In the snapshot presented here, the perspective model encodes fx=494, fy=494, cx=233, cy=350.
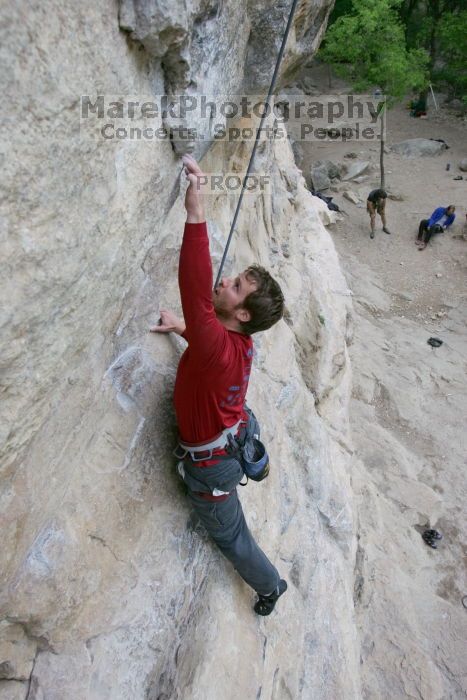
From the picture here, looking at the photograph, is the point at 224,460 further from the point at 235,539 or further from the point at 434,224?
the point at 434,224

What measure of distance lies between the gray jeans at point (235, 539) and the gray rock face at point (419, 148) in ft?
54.1

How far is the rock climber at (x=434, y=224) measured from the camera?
12.3m

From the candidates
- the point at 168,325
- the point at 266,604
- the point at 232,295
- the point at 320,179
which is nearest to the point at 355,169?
the point at 320,179

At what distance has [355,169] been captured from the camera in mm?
15234

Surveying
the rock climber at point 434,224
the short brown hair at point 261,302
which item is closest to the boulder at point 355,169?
the rock climber at point 434,224

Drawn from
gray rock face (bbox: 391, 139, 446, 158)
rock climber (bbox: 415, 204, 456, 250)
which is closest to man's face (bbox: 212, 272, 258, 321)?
rock climber (bbox: 415, 204, 456, 250)

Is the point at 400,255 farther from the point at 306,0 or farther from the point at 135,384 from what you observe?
the point at 135,384

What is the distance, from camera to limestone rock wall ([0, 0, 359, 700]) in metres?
1.49

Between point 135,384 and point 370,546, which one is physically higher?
point 135,384

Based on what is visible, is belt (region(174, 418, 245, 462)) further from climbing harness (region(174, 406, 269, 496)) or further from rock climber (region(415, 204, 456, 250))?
rock climber (region(415, 204, 456, 250))

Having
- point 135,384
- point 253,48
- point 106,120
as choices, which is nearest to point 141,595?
point 135,384

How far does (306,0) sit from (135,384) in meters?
3.44

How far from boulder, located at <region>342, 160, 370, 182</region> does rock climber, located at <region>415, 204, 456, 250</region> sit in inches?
140

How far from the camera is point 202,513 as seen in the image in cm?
270
